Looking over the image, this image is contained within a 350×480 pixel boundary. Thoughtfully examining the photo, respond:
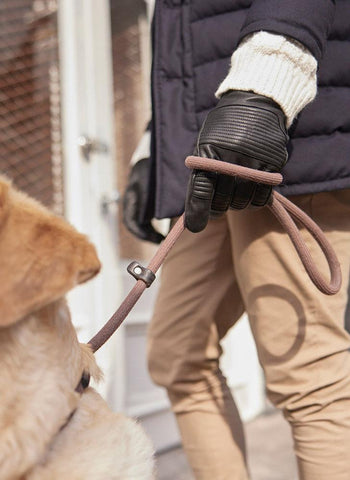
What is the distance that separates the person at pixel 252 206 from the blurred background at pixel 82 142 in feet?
3.32

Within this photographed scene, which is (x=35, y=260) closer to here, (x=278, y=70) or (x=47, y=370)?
(x=47, y=370)

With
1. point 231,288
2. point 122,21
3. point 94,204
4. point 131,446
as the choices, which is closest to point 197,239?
point 231,288

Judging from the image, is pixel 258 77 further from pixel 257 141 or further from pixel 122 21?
pixel 122 21

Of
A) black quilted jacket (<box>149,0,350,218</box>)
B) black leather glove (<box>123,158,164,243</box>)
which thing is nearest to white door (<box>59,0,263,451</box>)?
black leather glove (<box>123,158,164,243</box>)

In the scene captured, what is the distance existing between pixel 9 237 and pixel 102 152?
1740 millimetres

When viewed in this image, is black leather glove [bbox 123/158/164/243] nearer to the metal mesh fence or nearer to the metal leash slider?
the metal leash slider

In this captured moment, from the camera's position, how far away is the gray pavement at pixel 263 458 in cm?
239

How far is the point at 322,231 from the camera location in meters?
1.20

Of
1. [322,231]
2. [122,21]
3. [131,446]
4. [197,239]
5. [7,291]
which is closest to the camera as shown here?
[7,291]

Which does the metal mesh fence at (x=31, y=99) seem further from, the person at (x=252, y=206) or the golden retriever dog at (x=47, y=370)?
the golden retriever dog at (x=47, y=370)

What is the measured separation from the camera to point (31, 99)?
7.85ft

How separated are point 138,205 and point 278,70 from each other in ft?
2.02

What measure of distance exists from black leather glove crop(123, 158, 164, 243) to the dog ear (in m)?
0.65

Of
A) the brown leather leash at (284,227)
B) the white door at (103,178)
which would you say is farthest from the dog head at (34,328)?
the white door at (103,178)
